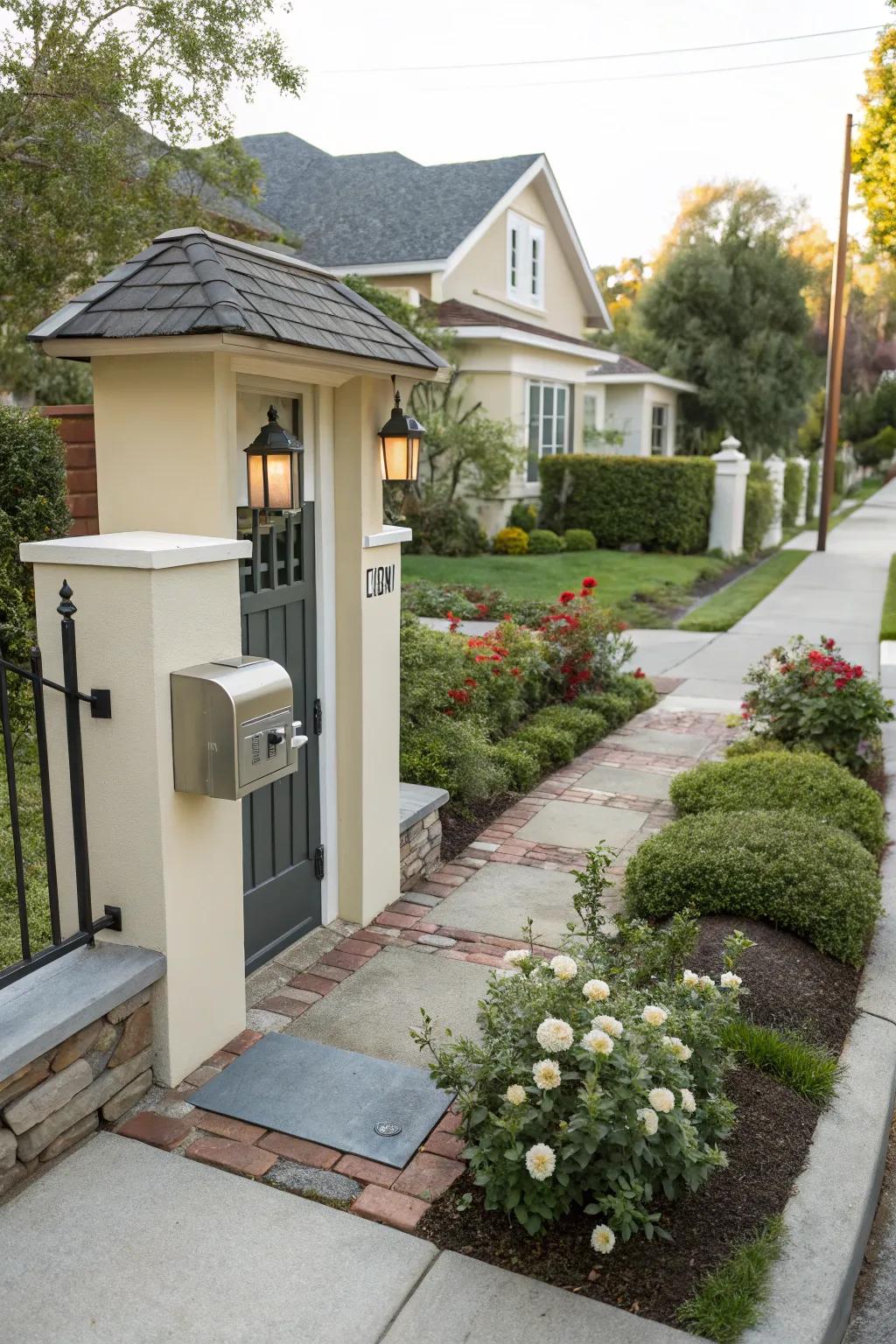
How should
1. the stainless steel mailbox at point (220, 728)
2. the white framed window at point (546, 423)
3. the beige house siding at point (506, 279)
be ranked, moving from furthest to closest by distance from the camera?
the white framed window at point (546, 423) → the beige house siding at point (506, 279) → the stainless steel mailbox at point (220, 728)

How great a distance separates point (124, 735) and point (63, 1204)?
1.39 metres

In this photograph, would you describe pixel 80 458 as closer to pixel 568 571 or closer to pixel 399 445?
pixel 399 445

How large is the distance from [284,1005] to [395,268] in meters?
17.7

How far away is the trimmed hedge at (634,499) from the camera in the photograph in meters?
19.7

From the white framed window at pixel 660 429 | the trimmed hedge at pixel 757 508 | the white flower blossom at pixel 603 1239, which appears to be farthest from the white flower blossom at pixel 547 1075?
the white framed window at pixel 660 429

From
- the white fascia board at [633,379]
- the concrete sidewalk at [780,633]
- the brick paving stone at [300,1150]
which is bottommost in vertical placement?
the brick paving stone at [300,1150]

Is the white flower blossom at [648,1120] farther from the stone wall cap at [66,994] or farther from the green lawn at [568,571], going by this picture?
the green lawn at [568,571]

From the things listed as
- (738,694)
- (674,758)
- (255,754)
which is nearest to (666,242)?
(738,694)

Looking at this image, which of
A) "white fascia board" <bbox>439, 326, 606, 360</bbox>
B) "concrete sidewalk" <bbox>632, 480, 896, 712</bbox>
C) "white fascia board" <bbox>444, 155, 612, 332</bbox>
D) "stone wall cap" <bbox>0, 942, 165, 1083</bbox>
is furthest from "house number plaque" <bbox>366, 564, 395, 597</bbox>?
"white fascia board" <bbox>444, 155, 612, 332</bbox>

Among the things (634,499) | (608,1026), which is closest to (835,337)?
(634,499)

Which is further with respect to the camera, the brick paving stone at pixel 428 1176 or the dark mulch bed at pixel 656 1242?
the brick paving stone at pixel 428 1176

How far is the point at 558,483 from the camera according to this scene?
20641 millimetres

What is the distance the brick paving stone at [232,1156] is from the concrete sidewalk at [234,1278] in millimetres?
57

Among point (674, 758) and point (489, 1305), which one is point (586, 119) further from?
point (489, 1305)
